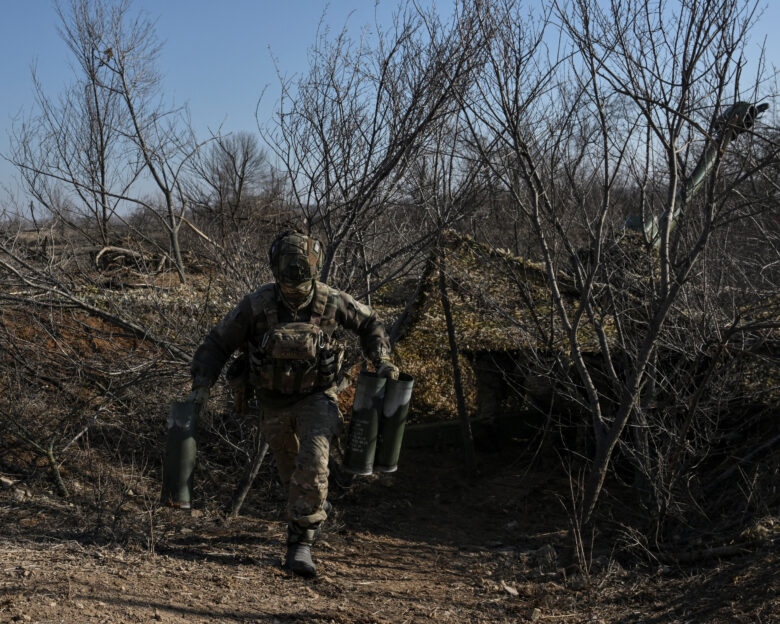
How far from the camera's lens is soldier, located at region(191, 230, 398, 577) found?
4.00m

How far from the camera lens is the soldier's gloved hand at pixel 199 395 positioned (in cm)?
383

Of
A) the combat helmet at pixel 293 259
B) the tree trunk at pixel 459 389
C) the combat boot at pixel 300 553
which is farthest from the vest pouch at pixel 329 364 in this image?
the tree trunk at pixel 459 389

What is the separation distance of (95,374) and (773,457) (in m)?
4.99

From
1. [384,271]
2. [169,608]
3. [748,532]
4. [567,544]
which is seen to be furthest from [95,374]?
[748,532]

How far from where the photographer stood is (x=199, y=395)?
388cm

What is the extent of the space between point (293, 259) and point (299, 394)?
2.48ft

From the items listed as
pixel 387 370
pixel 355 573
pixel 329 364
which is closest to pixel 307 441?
pixel 329 364

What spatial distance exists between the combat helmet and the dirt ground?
1536 millimetres

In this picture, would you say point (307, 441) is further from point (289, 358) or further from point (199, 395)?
point (199, 395)

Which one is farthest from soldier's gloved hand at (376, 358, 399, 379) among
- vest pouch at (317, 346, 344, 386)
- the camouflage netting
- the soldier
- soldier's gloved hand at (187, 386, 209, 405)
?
the camouflage netting

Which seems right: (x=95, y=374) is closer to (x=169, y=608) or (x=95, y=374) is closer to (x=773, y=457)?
(x=169, y=608)

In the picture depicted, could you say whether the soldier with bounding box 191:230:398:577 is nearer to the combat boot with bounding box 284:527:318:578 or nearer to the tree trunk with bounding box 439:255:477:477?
the combat boot with bounding box 284:527:318:578

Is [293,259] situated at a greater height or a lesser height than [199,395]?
greater

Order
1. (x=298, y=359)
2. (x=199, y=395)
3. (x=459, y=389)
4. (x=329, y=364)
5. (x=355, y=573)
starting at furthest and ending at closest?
(x=459, y=389)
(x=355, y=573)
(x=329, y=364)
(x=298, y=359)
(x=199, y=395)
